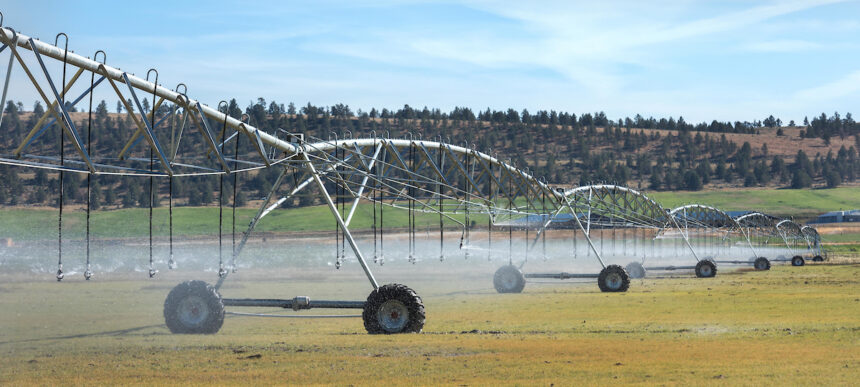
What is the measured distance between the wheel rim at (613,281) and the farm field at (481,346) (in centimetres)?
662

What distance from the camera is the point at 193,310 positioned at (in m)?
31.6

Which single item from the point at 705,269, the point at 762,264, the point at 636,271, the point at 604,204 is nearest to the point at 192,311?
the point at 604,204

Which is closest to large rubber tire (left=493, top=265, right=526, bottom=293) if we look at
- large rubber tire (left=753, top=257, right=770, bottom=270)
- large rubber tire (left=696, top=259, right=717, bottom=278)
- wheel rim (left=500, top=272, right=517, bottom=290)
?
wheel rim (left=500, top=272, right=517, bottom=290)

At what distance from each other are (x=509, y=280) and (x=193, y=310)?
3063 cm

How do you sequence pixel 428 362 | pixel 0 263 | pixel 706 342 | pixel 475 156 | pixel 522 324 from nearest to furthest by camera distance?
pixel 428 362 < pixel 706 342 < pixel 522 324 < pixel 475 156 < pixel 0 263

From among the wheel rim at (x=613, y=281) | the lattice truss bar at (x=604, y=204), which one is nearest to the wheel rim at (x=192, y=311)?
the lattice truss bar at (x=604, y=204)

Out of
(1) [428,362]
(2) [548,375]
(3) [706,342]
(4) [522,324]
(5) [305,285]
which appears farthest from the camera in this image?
(5) [305,285]

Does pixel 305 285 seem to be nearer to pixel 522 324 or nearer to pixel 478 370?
pixel 522 324

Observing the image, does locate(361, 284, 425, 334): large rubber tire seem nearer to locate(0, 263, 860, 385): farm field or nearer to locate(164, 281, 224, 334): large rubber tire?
locate(0, 263, 860, 385): farm field

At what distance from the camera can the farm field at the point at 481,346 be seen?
22.7m

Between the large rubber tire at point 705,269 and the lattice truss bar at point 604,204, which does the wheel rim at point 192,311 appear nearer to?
the lattice truss bar at point 604,204

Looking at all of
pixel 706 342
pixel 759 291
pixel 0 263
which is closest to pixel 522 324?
pixel 706 342

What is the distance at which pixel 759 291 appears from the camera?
61375 mm

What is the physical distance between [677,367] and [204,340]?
14724 millimetres
